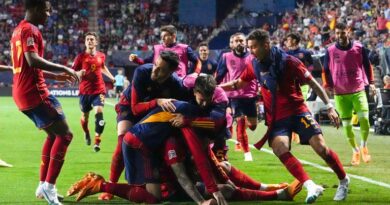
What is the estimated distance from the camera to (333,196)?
10.4 metres

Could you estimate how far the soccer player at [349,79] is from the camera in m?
14.9

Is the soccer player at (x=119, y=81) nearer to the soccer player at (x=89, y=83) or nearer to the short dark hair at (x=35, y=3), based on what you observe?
the soccer player at (x=89, y=83)

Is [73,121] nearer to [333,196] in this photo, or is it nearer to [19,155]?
[19,155]

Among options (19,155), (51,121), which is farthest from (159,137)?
(19,155)

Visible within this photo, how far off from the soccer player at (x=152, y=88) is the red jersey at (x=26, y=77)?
3.21ft

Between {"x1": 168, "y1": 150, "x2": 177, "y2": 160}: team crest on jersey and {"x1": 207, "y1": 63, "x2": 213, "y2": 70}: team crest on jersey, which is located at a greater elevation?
{"x1": 168, "y1": 150, "x2": 177, "y2": 160}: team crest on jersey

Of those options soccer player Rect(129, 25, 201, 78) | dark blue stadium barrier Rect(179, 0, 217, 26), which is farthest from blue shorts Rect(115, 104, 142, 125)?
dark blue stadium barrier Rect(179, 0, 217, 26)

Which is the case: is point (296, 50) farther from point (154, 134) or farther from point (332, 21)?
point (332, 21)

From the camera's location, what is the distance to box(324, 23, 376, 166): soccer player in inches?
587

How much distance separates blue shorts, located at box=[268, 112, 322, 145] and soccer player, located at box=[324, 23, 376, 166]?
4.92m

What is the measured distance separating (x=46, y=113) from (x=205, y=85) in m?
1.81

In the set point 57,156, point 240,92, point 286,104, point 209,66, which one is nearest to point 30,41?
point 57,156

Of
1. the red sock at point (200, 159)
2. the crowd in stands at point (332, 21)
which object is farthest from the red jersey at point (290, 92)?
the crowd in stands at point (332, 21)

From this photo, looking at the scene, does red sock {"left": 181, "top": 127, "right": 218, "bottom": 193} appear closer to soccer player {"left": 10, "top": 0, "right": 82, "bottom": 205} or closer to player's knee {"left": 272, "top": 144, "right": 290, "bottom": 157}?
player's knee {"left": 272, "top": 144, "right": 290, "bottom": 157}
